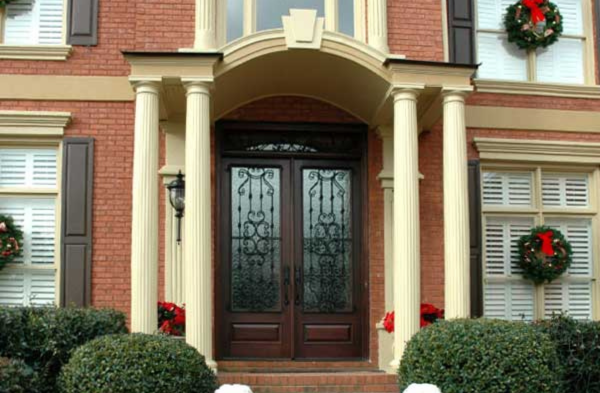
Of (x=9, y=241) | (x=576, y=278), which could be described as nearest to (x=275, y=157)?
(x=9, y=241)

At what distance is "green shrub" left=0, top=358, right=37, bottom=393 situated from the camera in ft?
23.8

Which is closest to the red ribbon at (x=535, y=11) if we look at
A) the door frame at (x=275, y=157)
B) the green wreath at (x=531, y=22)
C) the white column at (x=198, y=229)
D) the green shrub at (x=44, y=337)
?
the green wreath at (x=531, y=22)

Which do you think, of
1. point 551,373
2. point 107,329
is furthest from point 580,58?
point 107,329

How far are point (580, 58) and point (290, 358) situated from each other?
5.59 meters

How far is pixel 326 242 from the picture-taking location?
35.1 ft

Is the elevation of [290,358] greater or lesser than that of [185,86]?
lesser

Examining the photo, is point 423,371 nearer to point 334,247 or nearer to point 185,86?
point 334,247

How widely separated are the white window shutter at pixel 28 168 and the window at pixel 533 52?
5.54 meters

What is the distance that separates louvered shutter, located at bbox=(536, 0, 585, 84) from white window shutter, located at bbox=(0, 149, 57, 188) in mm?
6352

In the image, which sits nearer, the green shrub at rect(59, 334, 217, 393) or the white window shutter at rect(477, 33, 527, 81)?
the green shrub at rect(59, 334, 217, 393)

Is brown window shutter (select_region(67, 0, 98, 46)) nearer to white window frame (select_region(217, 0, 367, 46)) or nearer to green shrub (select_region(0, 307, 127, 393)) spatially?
white window frame (select_region(217, 0, 367, 46))

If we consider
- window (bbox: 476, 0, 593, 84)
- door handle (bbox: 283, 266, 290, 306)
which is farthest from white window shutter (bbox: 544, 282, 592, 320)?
door handle (bbox: 283, 266, 290, 306)

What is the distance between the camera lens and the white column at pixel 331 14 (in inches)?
408

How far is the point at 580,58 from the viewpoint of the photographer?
38.3 ft
